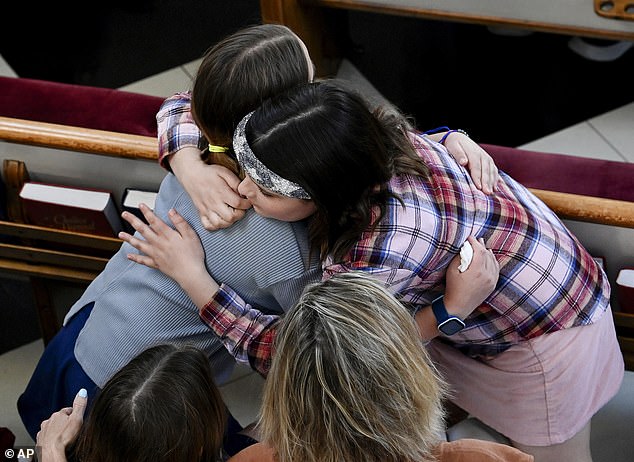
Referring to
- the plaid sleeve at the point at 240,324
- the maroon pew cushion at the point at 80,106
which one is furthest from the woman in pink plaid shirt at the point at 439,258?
the maroon pew cushion at the point at 80,106

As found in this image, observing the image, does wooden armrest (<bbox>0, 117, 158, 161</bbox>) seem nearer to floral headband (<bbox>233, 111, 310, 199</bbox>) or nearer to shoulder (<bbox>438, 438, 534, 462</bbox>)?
floral headband (<bbox>233, 111, 310, 199</bbox>)

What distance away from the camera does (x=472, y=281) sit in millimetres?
1601

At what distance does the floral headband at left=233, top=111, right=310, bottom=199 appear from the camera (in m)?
1.47

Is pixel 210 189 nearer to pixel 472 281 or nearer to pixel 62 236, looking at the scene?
pixel 472 281

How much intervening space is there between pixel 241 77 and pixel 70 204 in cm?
74

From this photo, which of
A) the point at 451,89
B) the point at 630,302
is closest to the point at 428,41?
the point at 451,89

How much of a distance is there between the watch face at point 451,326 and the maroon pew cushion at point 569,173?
0.63 metres

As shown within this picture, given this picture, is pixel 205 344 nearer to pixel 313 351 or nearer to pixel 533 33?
pixel 313 351

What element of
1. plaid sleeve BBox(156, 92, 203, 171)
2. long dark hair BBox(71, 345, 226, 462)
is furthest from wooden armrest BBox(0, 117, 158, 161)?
long dark hair BBox(71, 345, 226, 462)

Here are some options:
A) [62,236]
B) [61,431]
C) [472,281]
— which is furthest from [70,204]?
[472,281]

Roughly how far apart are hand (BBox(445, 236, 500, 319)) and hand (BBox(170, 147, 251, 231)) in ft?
1.32

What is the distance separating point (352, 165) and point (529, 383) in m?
0.70

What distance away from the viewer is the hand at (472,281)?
1.59 m

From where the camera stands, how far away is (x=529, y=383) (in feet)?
6.03
